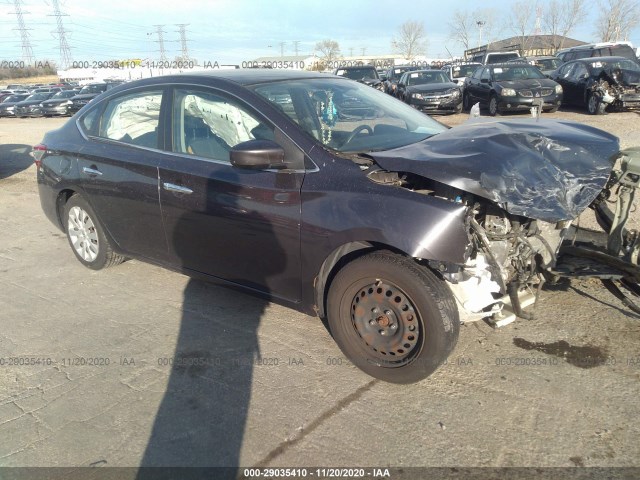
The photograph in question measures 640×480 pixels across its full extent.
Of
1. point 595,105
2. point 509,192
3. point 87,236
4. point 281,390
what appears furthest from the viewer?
point 595,105

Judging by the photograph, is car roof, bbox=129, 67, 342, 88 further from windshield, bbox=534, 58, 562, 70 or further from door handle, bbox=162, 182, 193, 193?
windshield, bbox=534, 58, 562, 70

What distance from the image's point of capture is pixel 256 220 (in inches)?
134

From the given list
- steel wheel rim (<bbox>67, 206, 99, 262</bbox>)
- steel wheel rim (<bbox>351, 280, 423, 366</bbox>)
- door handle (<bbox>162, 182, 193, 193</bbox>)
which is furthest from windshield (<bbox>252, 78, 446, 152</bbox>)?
steel wheel rim (<bbox>67, 206, 99, 262</bbox>)

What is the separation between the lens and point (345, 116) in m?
3.78

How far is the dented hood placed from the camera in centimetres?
283

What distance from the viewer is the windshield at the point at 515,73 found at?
15.7 m

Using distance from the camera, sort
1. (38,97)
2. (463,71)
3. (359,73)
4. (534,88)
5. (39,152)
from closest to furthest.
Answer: (39,152) < (534,88) < (359,73) < (463,71) < (38,97)

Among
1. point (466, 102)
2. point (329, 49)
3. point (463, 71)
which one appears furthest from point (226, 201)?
point (329, 49)

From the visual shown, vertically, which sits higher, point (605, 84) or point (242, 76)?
point (242, 76)

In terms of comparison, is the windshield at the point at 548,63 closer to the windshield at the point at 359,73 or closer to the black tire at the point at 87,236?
the windshield at the point at 359,73

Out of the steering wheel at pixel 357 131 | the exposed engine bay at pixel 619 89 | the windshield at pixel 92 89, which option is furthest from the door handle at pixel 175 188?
the windshield at pixel 92 89

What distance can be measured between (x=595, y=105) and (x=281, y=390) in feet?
48.8

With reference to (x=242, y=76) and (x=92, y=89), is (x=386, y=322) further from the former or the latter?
(x=92, y=89)

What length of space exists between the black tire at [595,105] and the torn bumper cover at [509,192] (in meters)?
12.9
